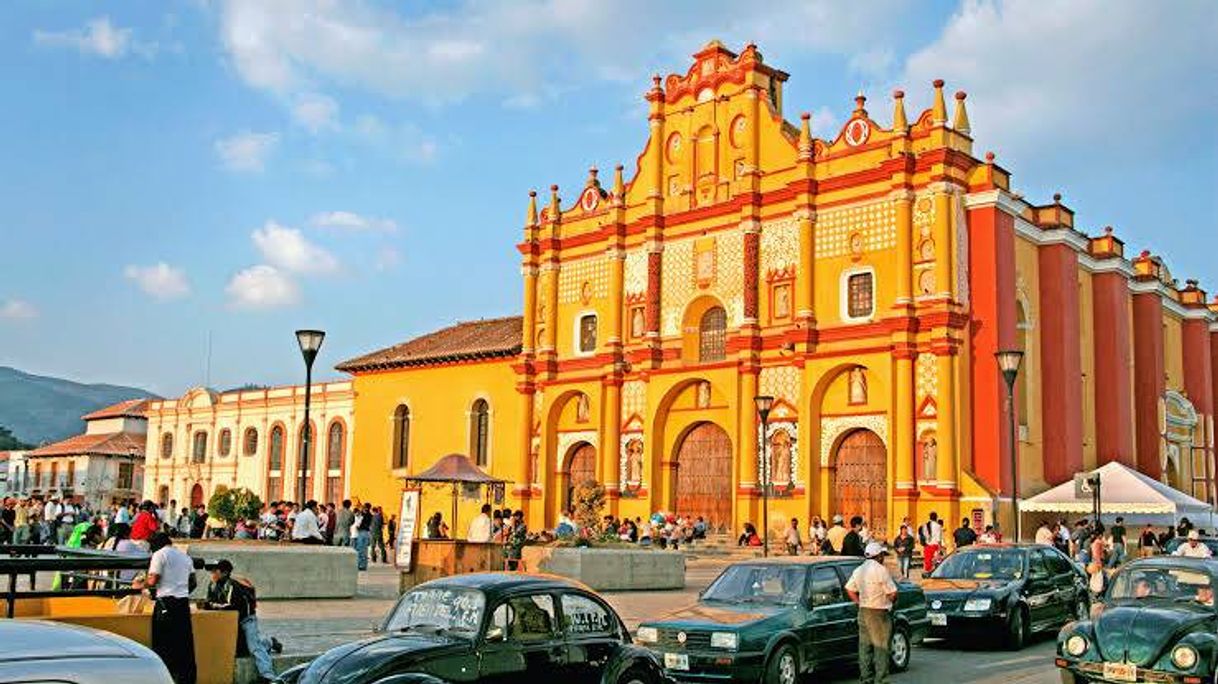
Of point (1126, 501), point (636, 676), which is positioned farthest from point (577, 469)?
point (636, 676)

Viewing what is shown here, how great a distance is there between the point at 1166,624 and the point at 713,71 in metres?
31.9

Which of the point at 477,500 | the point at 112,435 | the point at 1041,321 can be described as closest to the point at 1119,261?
the point at 1041,321

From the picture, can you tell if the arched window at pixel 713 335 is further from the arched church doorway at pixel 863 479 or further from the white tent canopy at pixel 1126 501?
the white tent canopy at pixel 1126 501

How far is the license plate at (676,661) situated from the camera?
12453mm

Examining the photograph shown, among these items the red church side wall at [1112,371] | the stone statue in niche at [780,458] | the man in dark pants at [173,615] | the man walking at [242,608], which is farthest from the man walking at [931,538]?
the man in dark pants at [173,615]

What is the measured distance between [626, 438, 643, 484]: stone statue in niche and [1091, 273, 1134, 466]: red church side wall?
15.1 metres

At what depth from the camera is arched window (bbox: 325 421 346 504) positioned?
54406 millimetres

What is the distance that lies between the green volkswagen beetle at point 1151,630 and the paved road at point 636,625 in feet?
6.27

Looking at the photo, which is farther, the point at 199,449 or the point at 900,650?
the point at 199,449

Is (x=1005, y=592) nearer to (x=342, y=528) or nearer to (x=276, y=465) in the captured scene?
(x=342, y=528)

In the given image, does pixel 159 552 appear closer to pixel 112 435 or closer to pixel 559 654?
pixel 559 654

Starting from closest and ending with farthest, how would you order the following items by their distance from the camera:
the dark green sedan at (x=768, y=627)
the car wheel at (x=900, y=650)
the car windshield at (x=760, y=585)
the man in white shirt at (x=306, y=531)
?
the dark green sedan at (x=768, y=627) → the car windshield at (x=760, y=585) → the car wheel at (x=900, y=650) → the man in white shirt at (x=306, y=531)

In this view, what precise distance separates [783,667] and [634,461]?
28.6 metres

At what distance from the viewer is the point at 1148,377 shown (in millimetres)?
41531
